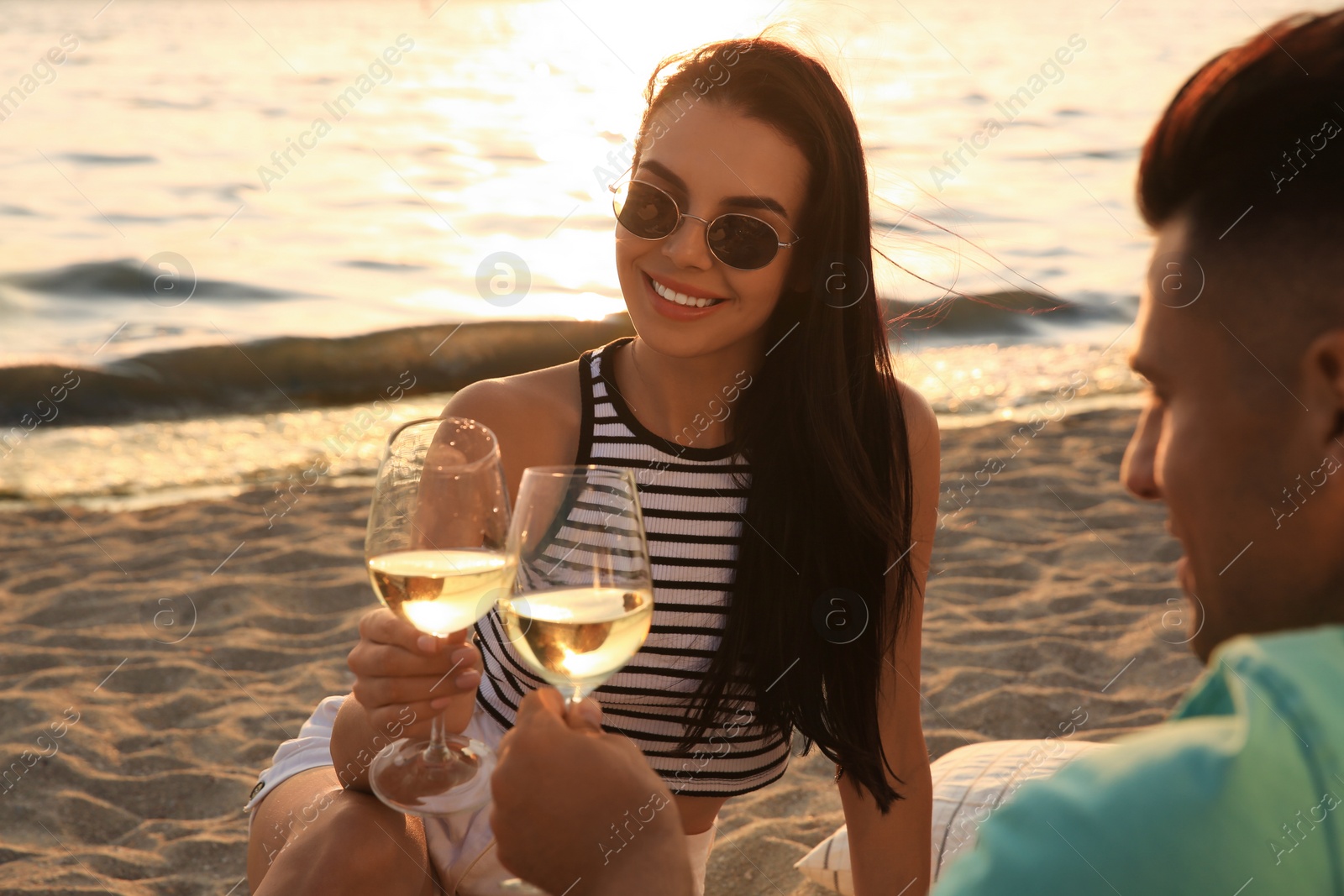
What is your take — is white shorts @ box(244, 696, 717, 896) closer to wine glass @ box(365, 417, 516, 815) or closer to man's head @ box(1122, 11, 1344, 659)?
wine glass @ box(365, 417, 516, 815)

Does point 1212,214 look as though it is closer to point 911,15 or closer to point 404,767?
point 404,767

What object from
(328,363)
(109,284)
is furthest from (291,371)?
(109,284)

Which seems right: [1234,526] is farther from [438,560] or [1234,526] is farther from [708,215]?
[708,215]

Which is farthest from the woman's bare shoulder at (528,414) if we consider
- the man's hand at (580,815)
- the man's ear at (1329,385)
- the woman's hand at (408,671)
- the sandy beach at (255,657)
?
the man's ear at (1329,385)

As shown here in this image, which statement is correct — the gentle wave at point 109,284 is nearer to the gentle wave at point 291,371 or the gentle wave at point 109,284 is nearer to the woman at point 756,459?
the gentle wave at point 291,371

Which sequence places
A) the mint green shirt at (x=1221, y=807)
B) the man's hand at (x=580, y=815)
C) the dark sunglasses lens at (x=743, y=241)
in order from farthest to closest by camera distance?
the dark sunglasses lens at (x=743, y=241)
the man's hand at (x=580, y=815)
the mint green shirt at (x=1221, y=807)

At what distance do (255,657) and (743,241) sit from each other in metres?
3.14

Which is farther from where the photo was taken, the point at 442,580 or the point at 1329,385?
the point at 442,580

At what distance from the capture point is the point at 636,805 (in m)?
1.44

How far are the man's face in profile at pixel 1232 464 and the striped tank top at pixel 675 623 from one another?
1573 mm

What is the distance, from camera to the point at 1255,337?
1038 mm

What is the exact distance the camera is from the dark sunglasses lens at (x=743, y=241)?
2537 millimetres

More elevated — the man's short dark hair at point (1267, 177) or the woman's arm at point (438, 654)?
the man's short dark hair at point (1267, 177)

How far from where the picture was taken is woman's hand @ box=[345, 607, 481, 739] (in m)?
1.91
